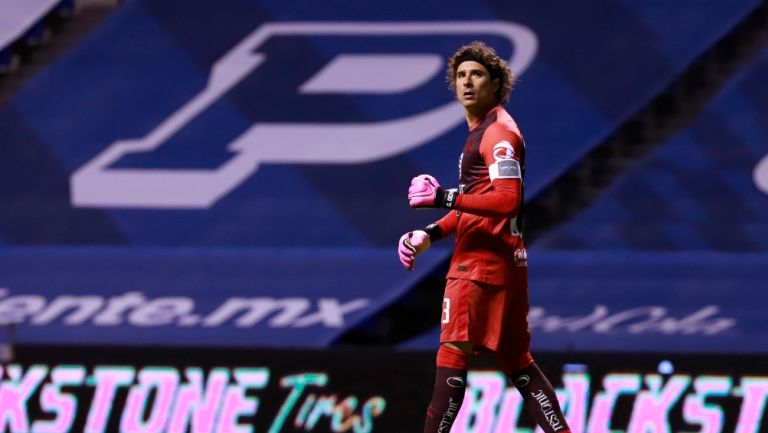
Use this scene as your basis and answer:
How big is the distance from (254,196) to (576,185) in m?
2.18

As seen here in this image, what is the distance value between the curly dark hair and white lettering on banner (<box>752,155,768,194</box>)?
15.6 ft

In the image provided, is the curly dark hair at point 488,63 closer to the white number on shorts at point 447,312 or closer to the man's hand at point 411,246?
the man's hand at point 411,246

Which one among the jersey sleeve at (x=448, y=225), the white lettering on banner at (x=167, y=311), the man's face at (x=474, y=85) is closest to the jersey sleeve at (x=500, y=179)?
the man's face at (x=474, y=85)

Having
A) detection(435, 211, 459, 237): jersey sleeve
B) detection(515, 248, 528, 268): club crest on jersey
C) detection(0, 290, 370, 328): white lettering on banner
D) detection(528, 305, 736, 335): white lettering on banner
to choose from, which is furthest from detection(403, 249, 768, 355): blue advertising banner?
detection(515, 248, 528, 268): club crest on jersey

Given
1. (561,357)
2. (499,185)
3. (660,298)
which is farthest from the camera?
(660,298)

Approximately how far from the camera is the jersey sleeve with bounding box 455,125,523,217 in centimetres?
446

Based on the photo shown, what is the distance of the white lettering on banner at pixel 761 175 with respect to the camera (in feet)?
30.0

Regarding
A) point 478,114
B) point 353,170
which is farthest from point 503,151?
point 353,170

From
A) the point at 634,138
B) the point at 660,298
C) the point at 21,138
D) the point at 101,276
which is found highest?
the point at 634,138

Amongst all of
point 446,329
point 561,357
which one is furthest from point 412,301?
point 446,329

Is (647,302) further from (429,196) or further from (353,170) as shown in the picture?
(429,196)

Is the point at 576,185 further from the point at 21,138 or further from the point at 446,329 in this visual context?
the point at 446,329

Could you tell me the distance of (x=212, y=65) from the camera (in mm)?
9578

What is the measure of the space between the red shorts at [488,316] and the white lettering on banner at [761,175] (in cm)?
491
